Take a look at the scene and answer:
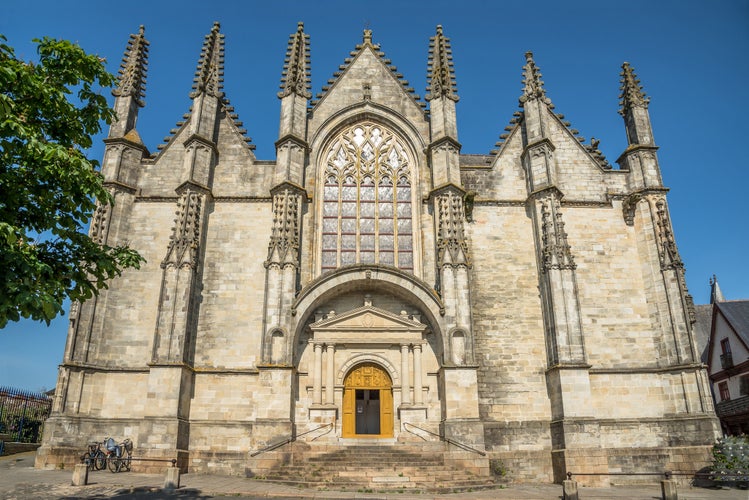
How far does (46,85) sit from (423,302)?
1185 centimetres

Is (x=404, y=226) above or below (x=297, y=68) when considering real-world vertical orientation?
below

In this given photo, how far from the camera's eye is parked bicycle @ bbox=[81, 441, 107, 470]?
14265 millimetres

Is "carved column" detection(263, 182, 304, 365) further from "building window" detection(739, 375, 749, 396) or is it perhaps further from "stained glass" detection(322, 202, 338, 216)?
"building window" detection(739, 375, 749, 396)

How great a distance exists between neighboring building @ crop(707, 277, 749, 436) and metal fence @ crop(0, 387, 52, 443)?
96.0 feet

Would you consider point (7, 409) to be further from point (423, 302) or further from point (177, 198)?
point (423, 302)

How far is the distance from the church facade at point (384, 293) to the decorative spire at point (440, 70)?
0.08 metres

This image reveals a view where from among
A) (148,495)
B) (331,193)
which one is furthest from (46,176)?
(331,193)

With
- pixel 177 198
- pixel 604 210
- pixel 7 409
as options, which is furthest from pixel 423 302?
pixel 7 409

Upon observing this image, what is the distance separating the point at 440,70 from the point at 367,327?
989cm

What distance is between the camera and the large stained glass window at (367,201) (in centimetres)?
1867

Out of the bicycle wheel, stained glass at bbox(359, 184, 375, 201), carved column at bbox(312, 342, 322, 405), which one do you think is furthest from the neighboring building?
the bicycle wheel

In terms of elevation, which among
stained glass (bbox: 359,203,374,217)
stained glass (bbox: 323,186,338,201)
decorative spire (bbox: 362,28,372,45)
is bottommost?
stained glass (bbox: 359,203,374,217)

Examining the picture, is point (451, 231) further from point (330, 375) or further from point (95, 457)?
point (95, 457)

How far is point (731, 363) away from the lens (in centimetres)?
2636
